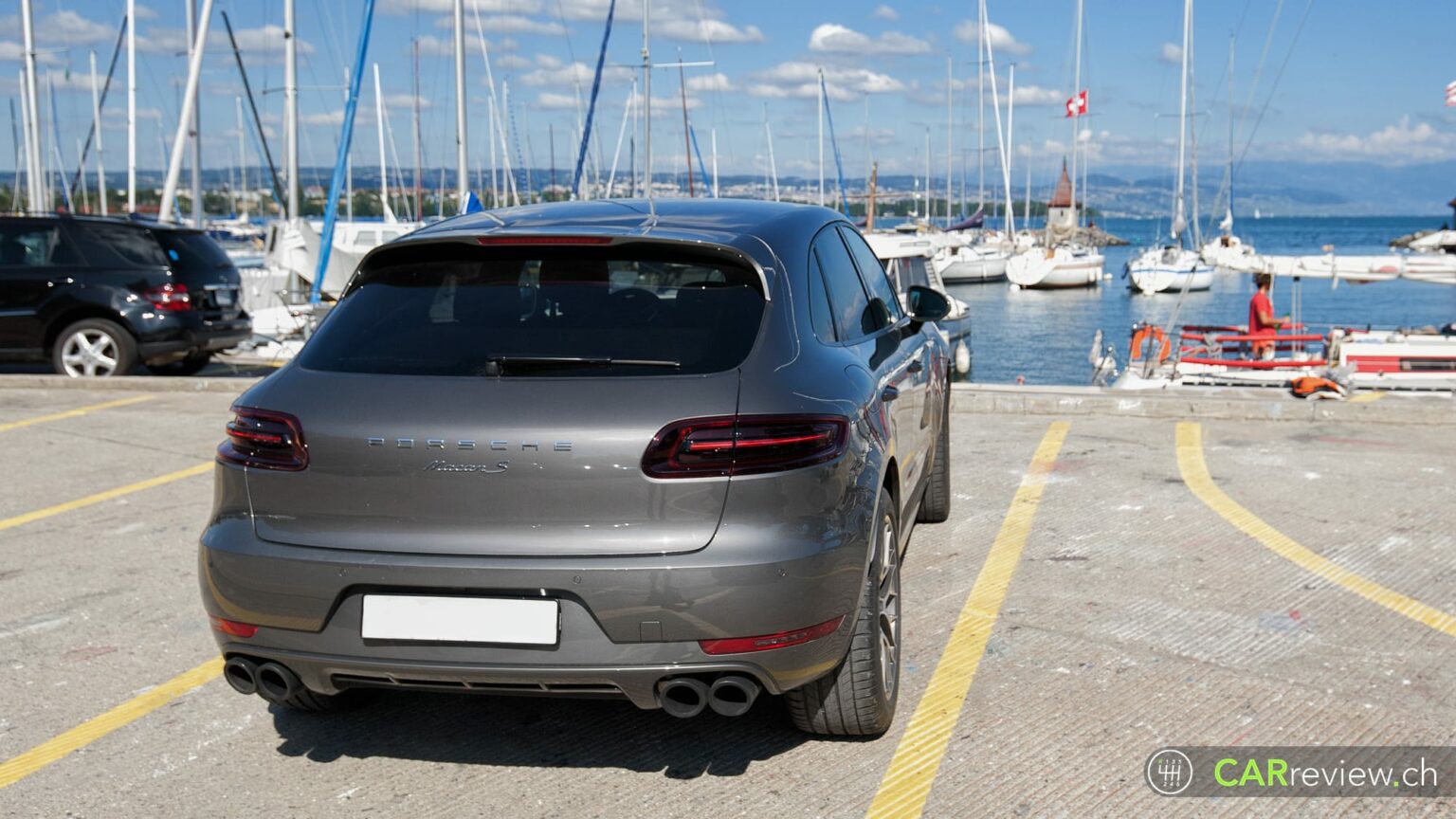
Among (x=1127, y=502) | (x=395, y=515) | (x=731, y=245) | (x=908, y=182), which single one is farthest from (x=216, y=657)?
(x=908, y=182)

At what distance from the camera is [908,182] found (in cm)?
7656

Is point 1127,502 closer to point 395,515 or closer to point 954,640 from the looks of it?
point 954,640

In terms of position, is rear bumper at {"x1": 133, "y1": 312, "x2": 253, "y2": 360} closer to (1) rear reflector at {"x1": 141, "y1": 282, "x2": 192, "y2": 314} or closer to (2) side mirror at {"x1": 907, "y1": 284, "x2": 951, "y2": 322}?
(1) rear reflector at {"x1": 141, "y1": 282, "x2": 192, "y2": 314}

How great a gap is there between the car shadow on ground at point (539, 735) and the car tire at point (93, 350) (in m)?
9.24

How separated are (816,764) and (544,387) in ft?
4.37

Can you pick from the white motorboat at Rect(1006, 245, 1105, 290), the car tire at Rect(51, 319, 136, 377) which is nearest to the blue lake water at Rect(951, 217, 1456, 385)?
the white motorboat at Rect(1006, 245, 1105, 290)

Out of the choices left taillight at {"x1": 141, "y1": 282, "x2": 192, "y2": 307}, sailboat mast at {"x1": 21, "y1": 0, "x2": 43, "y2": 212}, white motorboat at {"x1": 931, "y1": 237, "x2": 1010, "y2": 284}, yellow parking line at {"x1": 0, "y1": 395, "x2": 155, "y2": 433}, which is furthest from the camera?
white motorboat at {"x1": 931, "y1": 237, "x2": 1010, "y2": 284}

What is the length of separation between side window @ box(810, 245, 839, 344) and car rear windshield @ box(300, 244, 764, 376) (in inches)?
11.3

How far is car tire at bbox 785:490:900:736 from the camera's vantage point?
11.6ft

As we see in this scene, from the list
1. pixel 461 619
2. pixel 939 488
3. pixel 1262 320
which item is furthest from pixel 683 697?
pixel 1262 320

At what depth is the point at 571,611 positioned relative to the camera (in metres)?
3.07

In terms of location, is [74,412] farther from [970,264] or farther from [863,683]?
[970,264]

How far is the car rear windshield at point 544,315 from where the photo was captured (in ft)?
10.8

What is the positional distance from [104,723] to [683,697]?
1.98m
